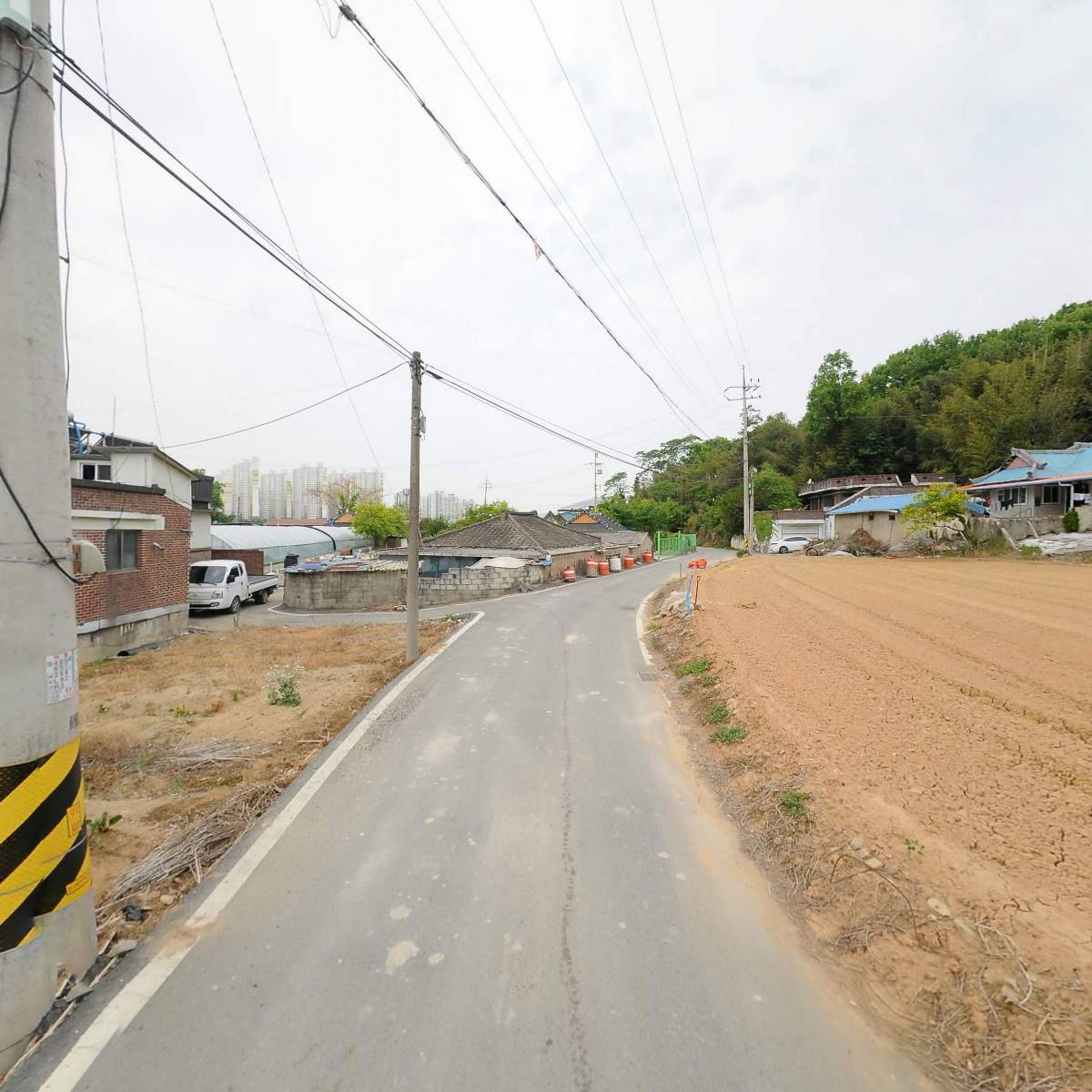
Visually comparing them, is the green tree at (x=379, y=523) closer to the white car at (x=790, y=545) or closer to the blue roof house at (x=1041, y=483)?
the white car at (x=790, y=545)

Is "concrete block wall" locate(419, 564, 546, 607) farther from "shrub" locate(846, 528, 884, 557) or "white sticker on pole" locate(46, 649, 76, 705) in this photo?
"shrub" locate(846, 528, 884, 557)

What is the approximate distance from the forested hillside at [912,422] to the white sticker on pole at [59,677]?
138ft

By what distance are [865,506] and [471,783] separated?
3586 cm

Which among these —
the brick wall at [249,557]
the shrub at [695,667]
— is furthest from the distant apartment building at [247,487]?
the shrub at [695,667]

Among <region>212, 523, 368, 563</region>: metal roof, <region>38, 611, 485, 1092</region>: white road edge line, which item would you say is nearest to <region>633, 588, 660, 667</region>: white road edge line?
<region>38, 611, 485, 1092</region>: white road edge line

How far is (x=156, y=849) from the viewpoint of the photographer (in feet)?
11.2

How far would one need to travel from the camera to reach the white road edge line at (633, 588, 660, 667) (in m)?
9.61

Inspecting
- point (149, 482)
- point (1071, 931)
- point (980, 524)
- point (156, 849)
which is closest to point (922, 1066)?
point (1071, 931)

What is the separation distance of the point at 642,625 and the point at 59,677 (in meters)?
11.4

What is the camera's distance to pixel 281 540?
38.1 m

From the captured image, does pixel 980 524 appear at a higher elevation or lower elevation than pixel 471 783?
higher

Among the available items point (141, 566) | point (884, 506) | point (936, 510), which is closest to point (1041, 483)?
point (936, 510)

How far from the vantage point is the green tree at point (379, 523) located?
47.0 meters

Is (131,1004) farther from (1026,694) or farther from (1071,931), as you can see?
(1026,694)
